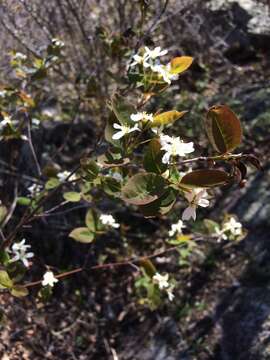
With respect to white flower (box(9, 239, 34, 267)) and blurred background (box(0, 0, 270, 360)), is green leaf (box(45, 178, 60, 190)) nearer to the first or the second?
blurred background (box(0, 0, 270, 360))

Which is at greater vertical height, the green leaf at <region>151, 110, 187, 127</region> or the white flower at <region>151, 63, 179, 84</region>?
the white flower at <region>151, 63, 179, 84</region>

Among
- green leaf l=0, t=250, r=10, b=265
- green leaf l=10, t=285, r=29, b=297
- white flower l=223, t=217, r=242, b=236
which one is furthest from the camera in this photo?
white flower l=223, t=217, r=242, b=236

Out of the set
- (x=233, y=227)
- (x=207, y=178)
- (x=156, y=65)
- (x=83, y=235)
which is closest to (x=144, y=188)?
(x=207, y=178)

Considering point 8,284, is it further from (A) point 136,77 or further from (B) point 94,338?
(B) point 94,338

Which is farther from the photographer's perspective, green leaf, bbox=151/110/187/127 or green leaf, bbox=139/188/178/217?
green leaf, bbox=151/110/187/127

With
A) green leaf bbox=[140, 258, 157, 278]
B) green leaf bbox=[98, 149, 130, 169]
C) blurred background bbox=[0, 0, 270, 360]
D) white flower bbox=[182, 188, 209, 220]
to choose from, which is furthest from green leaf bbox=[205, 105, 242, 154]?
green leaf bbox=[140, 258, 157, 278]

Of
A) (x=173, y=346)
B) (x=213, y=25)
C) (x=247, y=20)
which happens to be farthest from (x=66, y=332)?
(x=247, y=20)

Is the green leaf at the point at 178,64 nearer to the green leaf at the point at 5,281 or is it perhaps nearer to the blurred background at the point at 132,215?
the blurred background at the point at 132,215
